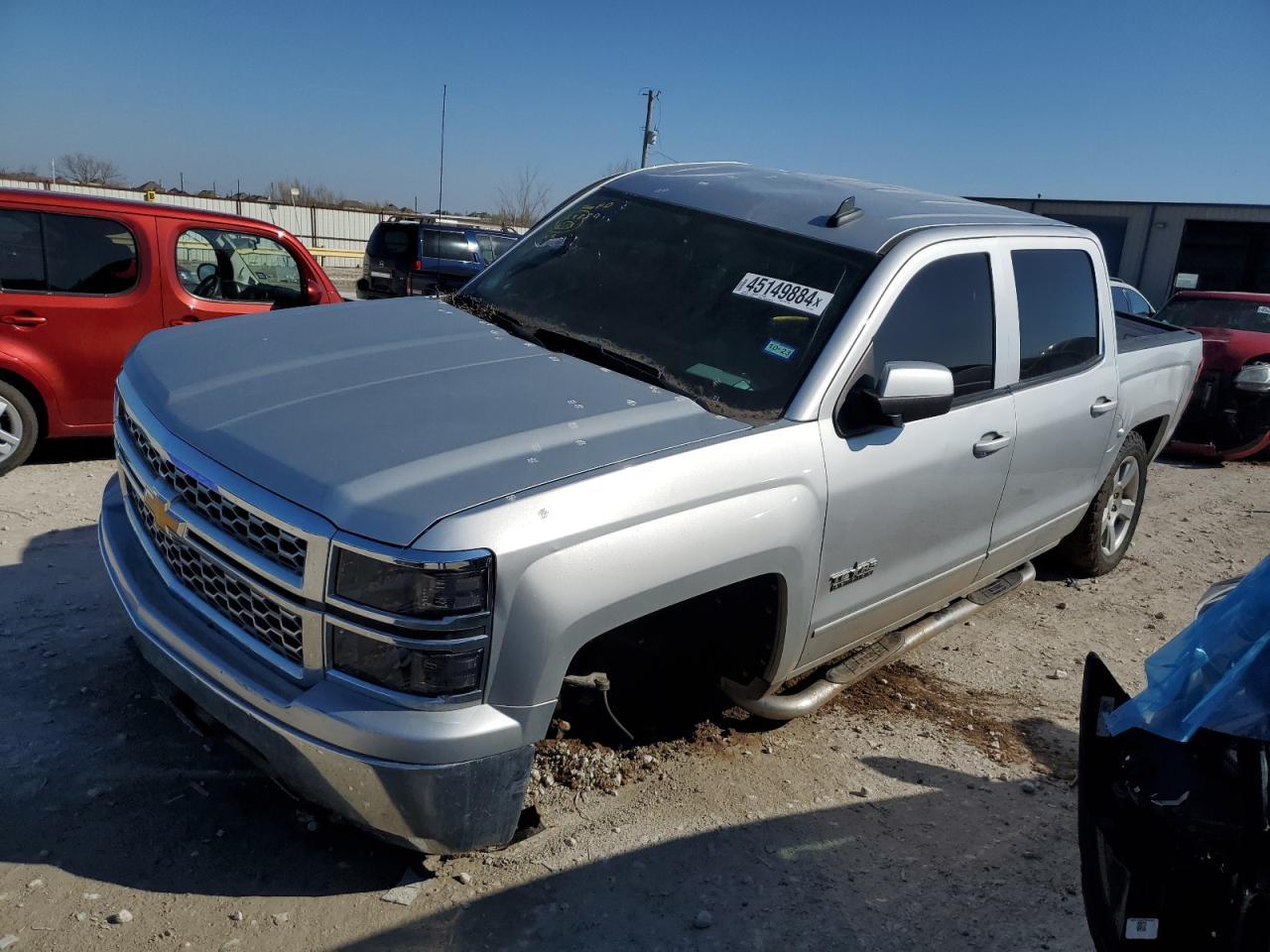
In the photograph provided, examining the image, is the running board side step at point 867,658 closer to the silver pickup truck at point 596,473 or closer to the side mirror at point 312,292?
the silver pickup truck at point 596,473

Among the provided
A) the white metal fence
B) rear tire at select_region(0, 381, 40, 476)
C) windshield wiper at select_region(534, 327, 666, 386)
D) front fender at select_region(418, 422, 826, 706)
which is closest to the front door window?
rear tire at select_region(0, 381, 40, 476)

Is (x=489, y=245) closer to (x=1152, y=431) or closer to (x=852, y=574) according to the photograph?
(x=1152, y=431)

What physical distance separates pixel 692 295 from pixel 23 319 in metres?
4.61

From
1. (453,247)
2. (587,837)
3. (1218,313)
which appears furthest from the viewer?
(453,247)

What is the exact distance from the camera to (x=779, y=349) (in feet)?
10.5

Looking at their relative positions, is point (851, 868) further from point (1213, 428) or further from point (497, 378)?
point (1213, 428)

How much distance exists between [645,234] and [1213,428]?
24.7ft

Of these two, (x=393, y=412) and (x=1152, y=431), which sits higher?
(x=393, y=412)

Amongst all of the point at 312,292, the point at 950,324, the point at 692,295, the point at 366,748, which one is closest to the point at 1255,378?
the point at 950,324

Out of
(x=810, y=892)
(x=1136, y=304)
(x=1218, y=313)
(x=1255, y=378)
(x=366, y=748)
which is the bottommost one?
(x=810, y=892)

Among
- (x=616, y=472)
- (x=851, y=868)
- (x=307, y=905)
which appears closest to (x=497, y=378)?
(x=616, y=472)

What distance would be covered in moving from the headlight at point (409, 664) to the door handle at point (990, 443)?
7.32 ft

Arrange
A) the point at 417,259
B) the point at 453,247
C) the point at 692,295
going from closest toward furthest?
the point at 692,295 → the point at 417,259 → the point at 453,247

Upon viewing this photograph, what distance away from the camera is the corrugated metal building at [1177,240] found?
29.7 meters
